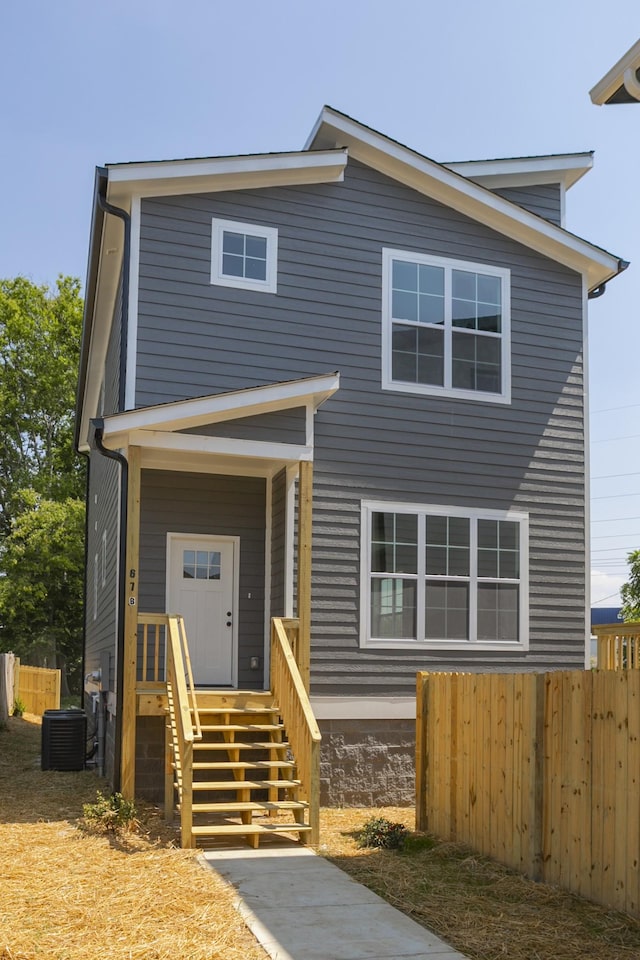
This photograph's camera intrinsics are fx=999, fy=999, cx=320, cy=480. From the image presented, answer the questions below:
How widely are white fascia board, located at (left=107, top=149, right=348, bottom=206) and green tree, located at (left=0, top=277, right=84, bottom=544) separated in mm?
21640

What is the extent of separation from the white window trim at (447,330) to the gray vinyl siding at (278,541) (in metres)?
1.72

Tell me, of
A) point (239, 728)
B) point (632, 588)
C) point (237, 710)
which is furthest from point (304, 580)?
point (632, 588)

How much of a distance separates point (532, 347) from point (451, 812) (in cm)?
627

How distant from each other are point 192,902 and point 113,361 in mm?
8218

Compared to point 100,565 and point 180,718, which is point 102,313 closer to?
point 100,565

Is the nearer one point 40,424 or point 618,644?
point 618,644

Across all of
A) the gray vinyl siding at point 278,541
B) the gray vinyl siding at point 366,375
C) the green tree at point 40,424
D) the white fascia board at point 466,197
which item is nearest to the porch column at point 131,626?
the gray vinyl siding at point 366,375

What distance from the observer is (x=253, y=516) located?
11.6 m

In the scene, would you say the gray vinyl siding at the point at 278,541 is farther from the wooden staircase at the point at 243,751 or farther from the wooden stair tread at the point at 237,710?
the wooden stair tread at the point at 237,710

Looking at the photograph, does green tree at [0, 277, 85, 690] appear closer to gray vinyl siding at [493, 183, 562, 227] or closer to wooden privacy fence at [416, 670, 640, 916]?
gray vinyl siding at [493, 183, 562, 227]

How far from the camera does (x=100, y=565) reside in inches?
584

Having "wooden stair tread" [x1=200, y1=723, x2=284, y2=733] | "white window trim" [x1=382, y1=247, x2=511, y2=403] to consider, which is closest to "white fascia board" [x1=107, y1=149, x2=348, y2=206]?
"white window trim" [x1=382, y1=247, x2=511, y2=403]

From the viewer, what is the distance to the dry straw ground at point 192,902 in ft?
17.5

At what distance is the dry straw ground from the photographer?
17.5ft
